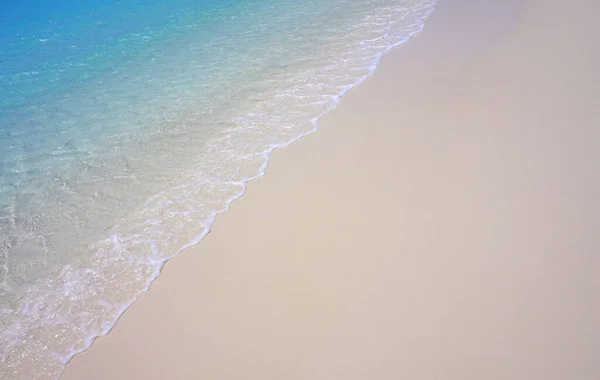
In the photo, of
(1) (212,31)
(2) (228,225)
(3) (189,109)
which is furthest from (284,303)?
(1) (212,31)

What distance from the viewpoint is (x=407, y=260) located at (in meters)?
3.60

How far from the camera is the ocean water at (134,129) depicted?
13.1 ft

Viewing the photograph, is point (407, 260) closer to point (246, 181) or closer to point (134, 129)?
point (246, 181)

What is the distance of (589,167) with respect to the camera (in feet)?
13.5

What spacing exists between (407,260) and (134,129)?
14.6ft

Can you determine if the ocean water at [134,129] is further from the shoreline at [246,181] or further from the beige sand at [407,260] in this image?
the beige sand at [407,260]

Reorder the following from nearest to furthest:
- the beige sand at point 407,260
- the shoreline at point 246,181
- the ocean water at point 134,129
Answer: the beige sand at point 407,260, the shoreline at point 246,181, the ocean water at point 134,129

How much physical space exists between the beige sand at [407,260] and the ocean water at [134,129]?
420mm

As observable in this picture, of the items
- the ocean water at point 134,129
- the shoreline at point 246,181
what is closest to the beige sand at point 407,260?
the shoreline at point 246,181

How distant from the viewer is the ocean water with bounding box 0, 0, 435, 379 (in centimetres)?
400

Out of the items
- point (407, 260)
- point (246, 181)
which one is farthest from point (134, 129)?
point (407, 260)

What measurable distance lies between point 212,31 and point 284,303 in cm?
771

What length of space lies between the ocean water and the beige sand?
0.42m

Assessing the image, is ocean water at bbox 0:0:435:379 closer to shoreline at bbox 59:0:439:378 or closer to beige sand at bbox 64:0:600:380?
shoreline at bbox 59:0:439:378
